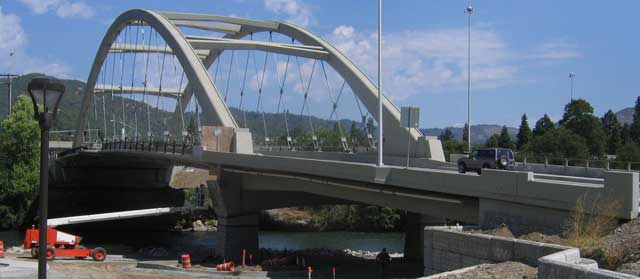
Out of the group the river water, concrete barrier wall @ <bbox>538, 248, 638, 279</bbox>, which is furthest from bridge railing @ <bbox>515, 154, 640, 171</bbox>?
concrete barrier wall @ <bbox>538, 248, 638, 279</bbox>

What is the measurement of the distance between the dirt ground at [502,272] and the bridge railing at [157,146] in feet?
97.7

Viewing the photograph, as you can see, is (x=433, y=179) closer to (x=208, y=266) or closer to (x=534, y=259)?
(x=534, y=259)

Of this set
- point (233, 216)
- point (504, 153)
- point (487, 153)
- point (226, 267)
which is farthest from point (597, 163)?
point (226, 267)

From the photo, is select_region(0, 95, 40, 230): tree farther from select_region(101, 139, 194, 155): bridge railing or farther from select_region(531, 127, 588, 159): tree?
select_region(531, 127, 588, 159): tree

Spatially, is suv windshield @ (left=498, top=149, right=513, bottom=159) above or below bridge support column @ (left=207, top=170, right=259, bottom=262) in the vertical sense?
above

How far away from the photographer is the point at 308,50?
1858 inches

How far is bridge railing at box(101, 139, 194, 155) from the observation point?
4423 cm

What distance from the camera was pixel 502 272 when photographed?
14.6m

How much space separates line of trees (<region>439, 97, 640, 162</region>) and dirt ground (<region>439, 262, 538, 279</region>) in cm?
4241

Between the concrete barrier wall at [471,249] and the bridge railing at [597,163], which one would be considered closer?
→ the concrete barrier wall at [471,249]

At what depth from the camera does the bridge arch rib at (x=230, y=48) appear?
3938cm

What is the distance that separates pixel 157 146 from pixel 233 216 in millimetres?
12845

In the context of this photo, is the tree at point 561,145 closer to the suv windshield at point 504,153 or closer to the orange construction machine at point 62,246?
the suv windshield at point 504,153

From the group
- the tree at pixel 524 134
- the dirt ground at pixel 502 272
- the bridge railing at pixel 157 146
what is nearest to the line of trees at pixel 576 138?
the tree at pixel 524 134
